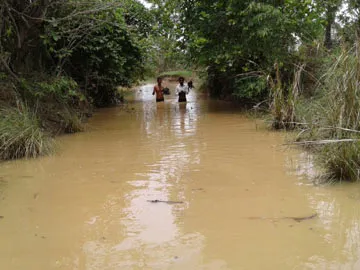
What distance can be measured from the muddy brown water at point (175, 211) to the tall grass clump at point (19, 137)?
0.21 m

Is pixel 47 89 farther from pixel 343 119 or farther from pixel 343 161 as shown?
pixel 343 161

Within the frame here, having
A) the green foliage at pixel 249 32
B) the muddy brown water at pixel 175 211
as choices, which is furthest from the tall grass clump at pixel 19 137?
the green foliage at pixel 249 32

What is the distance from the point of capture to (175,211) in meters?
4.01

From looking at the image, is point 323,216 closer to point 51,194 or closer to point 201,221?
point 201,221

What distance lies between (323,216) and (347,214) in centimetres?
24

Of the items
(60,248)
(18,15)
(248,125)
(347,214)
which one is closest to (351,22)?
(248,125)

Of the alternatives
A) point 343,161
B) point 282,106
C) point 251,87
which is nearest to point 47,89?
point 282,106

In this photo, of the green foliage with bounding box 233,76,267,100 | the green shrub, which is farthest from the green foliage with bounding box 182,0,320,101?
the green shrub

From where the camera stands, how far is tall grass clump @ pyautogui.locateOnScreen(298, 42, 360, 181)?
4.48m

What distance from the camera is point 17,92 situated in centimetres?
759

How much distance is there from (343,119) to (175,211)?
7.71ft

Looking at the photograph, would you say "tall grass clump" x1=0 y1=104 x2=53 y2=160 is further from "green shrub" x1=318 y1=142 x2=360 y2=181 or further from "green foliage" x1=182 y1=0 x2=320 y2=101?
"green foliage" x1=182 y1=0 x2=320 y2=101

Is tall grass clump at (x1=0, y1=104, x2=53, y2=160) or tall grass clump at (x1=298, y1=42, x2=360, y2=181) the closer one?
tall grass clump at (x1=298, y1=42, x2=360, y2=181)

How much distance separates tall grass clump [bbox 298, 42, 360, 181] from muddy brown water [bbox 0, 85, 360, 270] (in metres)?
0.24
